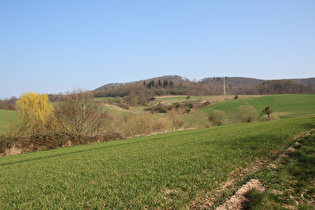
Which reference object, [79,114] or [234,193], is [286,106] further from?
[234,193]

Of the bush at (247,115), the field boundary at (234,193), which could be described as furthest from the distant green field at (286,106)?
the field boundary at (234,193)

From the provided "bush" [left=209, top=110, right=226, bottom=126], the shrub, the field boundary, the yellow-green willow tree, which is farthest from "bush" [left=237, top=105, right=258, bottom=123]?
the field boundary

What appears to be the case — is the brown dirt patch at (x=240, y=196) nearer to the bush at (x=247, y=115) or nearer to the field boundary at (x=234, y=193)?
the field boundary at (x=234, y=193)

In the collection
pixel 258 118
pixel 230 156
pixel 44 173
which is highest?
pixel 230 156

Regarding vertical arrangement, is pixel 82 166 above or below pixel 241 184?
below

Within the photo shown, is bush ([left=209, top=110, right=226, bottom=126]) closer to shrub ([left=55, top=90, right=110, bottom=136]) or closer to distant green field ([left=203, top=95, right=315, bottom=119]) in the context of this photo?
distant green field ([left=203, top=95, right=315, bottom=119])

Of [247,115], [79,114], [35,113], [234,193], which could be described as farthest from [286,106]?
[234,193]

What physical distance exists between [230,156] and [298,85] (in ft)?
339

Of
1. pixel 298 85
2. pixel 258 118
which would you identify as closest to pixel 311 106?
pixel 258 118

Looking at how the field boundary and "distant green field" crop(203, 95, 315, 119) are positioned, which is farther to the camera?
"distant green field" crop(203, 95, 315, 119)

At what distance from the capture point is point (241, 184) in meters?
5.20

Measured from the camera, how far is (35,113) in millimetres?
27484

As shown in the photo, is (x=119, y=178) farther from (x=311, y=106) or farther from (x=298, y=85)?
(x=298, y=85)

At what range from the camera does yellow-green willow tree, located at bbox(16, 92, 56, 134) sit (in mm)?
25406
